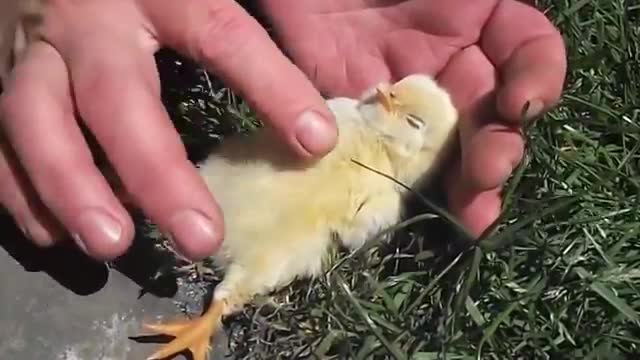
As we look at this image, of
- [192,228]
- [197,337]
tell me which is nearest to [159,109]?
[192,228]

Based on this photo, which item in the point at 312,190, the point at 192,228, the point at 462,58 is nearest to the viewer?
the point at 192,228

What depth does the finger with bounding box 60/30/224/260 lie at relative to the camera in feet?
4.00

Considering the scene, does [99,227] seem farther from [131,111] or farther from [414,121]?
[414,121]

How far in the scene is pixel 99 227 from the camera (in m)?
1.23

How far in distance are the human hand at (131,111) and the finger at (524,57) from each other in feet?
0.64

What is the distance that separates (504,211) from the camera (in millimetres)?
1337

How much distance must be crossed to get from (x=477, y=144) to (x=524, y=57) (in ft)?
0.37

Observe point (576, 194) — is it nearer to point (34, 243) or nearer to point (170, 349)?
point (170, 349)

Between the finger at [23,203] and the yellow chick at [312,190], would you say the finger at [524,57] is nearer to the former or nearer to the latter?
the yellow chick at [312,190]

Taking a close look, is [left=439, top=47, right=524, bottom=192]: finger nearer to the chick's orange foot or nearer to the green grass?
the green grass

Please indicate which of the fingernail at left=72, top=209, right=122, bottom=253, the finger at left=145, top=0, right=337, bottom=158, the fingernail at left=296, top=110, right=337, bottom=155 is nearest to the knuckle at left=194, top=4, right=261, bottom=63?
the finger at left=145, top=0, right=337, bottom=158

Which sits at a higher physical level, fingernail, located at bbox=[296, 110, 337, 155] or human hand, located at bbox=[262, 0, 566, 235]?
fingernail, located at bbox=[296, 110, 337, 155]

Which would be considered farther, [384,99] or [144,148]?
[384,99]

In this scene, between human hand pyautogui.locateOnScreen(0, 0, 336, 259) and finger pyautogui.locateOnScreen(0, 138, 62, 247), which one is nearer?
human hand pyautogui.locateOnScreen(0, 0, 336, 259)
